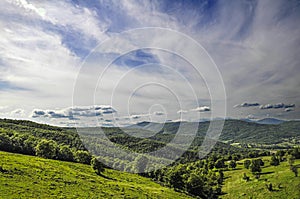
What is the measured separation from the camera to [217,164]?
147625 mm

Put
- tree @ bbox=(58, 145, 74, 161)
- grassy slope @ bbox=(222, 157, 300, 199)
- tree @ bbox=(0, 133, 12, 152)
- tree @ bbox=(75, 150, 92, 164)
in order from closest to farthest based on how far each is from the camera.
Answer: grassy slope @ bbox=(222, 157, 300, 199), tree @ bbox=(0, 133, 12, 152), tree @ bbox=(58, 145, 74, 161), tree @ bbox=(75, 150, 92, 164)

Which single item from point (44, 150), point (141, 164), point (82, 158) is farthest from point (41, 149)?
point (141, 164)

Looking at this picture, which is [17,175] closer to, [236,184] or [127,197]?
[127,197]

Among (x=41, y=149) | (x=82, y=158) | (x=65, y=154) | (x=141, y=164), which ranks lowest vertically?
(x=141, y=164)

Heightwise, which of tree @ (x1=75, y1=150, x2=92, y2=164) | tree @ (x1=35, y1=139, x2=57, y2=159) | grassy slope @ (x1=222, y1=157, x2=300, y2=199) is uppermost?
tree @ (x1=35, y1=139, x2=57, y2=159)

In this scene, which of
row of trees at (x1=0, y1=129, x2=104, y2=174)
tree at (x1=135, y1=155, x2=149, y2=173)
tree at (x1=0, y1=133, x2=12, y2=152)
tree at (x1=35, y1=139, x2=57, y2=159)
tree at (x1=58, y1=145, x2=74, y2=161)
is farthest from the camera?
tree at (x1=135, y1=155, x2=149, y2=173)

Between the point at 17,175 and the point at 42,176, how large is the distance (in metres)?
5.76

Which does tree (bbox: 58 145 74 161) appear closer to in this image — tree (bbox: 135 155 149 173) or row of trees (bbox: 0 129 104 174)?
row of trees (bbox: 0 129 104 174)

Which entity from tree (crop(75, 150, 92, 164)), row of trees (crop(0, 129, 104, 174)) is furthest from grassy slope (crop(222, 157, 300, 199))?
tree (crop(75, 150, 92, 164))

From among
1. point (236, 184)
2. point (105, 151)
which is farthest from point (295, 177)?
point (105, 151)

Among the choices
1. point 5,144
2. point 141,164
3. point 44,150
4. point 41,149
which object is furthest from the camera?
point 141,164

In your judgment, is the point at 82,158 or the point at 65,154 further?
the point at 82,158

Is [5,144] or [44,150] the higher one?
[5,144]

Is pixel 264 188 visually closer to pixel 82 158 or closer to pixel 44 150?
pixel 82 158
